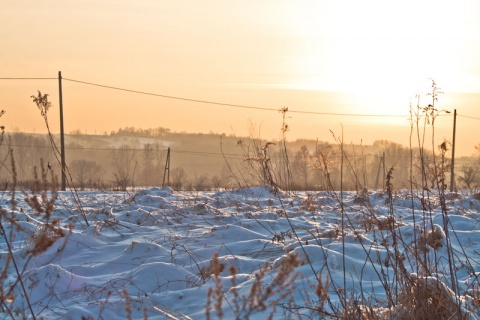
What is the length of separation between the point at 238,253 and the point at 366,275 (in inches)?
50.0

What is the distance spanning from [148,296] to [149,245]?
4.15 ft

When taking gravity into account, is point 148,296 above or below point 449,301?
below

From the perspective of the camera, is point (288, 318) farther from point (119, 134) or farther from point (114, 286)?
point (119, 134)

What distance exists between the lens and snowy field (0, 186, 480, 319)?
9.07ft

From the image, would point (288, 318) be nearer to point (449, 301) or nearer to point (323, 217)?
point (449, 301)

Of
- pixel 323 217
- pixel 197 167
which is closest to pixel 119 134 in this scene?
pixel 197 167

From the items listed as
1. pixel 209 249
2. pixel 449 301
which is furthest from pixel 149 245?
pixel 449 301

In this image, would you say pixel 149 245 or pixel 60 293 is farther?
pixel 149 245

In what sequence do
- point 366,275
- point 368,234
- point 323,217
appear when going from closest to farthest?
point 366,275 < point 368,234 < point 323,217

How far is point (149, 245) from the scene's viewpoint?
15.2ft

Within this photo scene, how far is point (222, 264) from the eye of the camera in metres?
4.07

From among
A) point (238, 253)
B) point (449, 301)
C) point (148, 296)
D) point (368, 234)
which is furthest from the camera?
point (368, 234)

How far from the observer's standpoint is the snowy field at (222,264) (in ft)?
9.07

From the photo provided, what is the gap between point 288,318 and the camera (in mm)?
2785
